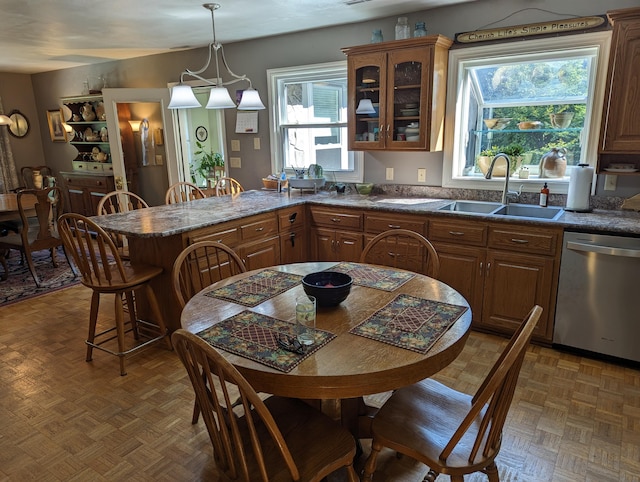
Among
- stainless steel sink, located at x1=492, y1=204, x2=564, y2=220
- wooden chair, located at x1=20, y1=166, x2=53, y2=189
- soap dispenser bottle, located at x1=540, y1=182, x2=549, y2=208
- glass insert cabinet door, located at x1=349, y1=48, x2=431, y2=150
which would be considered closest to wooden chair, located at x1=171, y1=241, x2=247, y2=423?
glass insert cabinet door, located at x1=349, y1=48, x2=431, y2=150

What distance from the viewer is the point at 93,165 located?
21.0ft

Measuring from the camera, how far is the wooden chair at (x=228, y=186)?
435cm

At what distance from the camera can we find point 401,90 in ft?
11.2

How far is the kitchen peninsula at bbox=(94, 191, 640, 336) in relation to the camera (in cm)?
269

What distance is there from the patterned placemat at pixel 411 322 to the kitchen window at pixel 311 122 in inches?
98.2

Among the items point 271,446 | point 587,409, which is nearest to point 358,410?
point 271,446

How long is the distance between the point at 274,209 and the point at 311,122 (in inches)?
51.7

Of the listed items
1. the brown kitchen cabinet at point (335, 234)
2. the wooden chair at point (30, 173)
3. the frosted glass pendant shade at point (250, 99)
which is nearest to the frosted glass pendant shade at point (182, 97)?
the frosted glass pendant shade at point (250, 99)

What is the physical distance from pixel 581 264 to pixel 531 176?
95 centimetres

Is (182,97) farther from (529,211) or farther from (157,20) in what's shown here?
(529,211)

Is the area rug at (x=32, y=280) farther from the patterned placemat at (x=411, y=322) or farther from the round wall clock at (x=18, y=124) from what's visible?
the patterned placemat at (x=411, y=322)

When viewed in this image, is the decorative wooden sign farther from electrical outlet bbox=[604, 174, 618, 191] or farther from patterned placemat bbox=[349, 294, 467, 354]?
patterned placemat bbox=[349, 294, 467, 354]

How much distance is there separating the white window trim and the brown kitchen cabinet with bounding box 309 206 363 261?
85cm

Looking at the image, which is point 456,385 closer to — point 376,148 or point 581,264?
point 581,264
